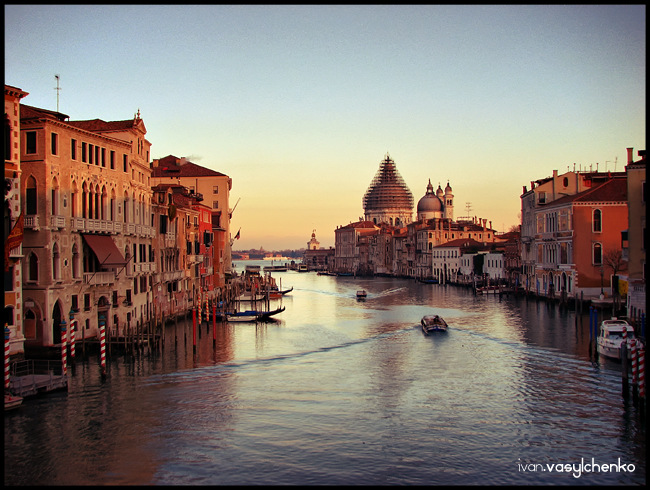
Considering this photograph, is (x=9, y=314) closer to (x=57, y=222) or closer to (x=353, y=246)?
(x=57, y=222)

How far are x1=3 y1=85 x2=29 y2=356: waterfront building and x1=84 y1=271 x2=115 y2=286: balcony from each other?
12.5ft

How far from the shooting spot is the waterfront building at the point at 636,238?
22.5m

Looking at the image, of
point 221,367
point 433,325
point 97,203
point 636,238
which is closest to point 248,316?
point 433,325

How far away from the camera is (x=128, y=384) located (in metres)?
16.2

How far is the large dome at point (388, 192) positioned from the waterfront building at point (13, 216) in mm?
127897

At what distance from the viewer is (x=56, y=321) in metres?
18.0

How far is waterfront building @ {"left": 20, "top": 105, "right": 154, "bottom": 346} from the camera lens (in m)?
17.4

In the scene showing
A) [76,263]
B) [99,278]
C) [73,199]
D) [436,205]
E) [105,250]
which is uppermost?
[436,205]

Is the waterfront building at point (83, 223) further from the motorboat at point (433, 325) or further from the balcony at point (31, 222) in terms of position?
the motorboat at point (433, 325)

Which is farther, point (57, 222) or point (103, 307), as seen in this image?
point (103, 307)

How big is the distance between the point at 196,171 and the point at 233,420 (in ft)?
115

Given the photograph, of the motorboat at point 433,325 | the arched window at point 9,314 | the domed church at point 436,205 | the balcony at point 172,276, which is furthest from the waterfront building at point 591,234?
the domed church at point 436,205

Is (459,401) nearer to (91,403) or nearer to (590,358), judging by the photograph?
(590,358)

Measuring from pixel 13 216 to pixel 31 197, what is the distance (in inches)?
83.6
